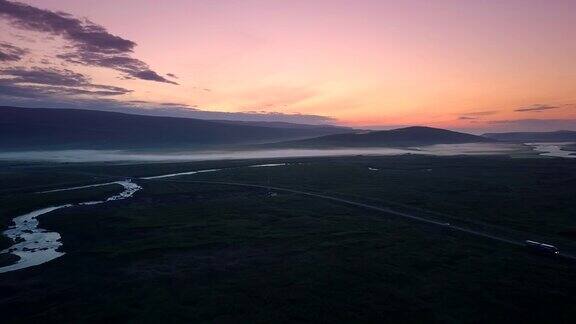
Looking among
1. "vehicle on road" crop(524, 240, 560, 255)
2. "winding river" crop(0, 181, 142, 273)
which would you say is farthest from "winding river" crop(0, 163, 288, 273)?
"vehicle on road" crop(524, 240, 560, 255)

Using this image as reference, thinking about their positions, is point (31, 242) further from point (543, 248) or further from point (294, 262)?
point (543, 248)

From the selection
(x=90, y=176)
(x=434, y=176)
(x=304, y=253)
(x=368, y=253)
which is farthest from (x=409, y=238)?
(x=90, y=176)

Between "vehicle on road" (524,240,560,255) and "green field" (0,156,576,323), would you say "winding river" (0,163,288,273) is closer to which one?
"green field" (0,156,576,323)

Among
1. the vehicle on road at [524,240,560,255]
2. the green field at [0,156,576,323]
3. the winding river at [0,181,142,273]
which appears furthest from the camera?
the winding river at [0,181,142,273]

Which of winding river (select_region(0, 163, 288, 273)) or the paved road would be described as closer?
winding river (select_region(0, 163, 288, 273))

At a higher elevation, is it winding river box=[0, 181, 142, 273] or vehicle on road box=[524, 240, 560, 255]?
vehicle on road box=[524, 240, 560, 255]

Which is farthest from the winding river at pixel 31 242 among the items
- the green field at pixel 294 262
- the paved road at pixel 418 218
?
the paved road at pixel 418 218

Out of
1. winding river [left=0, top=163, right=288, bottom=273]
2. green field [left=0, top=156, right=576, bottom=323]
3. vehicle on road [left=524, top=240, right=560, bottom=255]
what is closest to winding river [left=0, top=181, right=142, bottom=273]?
winding river [left=0, top=163, right=288, bottom=273]

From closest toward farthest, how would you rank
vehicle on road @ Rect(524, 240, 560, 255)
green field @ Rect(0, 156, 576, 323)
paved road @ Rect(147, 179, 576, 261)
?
green field @ Rect(0, 156, 576, 323)
vehicle on road @ Rect(524, 240, 560, 255)
paved road @ Rect(147, 179, 576, 261)

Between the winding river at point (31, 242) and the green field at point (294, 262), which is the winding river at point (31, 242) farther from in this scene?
the green field at point (294, 262)
